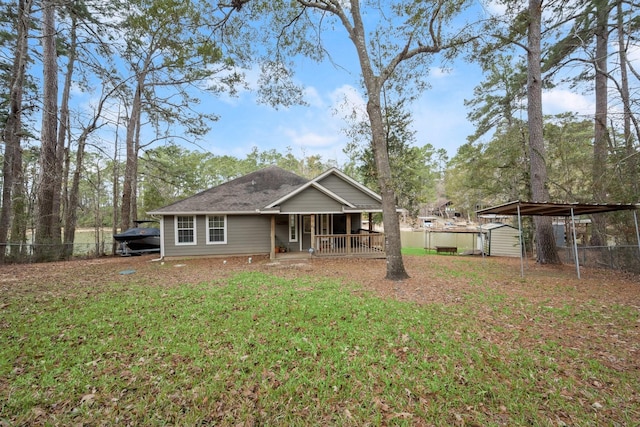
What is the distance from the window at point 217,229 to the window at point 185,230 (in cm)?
70

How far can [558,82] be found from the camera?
11594 millimetres

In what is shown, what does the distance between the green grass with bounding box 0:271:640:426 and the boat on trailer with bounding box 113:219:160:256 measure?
8.84 meters

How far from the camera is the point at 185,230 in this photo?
502 inches

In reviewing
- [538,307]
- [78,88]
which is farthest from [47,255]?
[538,307]

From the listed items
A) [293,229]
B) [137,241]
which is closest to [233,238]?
[293,229]

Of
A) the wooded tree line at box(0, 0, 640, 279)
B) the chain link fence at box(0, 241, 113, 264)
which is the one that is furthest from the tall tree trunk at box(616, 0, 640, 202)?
the chain link fence at box(0, 241, 113, 264)

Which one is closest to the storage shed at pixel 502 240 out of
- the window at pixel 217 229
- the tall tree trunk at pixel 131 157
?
the window at pixel 217 229

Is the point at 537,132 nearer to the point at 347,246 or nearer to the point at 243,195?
the point at 347,246

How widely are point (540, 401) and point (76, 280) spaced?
10.9m

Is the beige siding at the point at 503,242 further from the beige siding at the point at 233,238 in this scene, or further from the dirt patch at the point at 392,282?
the beige siding at the point at 233,238

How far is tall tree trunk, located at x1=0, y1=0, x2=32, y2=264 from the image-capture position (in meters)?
9.28

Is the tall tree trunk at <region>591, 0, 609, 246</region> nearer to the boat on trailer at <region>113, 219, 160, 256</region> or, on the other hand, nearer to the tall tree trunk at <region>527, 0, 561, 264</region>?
the tall tree trunk at <region>527, 0, 561, 264</region>

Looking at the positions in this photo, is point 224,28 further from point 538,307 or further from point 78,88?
point 538,307

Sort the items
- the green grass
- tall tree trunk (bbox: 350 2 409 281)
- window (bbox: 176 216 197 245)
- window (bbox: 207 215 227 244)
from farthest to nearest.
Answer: window (bbox: 207 215 227 244)
window (bbox: 176 216 197 245)
tall tree trunk (bbox: 350 2 409 281)
the green grass
